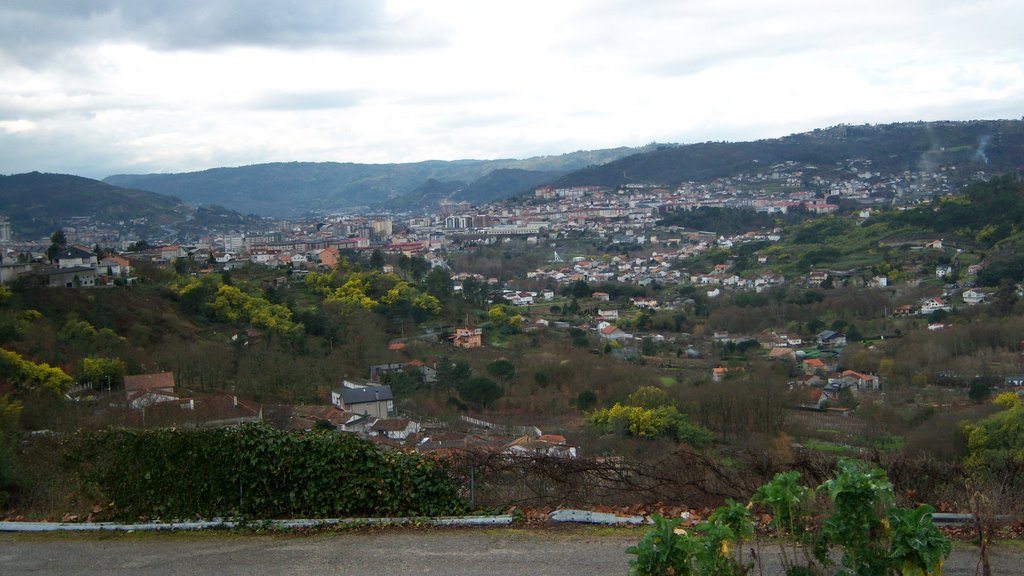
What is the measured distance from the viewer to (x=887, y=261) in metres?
31.8

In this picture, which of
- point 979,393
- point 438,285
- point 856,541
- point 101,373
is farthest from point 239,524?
point 438,285

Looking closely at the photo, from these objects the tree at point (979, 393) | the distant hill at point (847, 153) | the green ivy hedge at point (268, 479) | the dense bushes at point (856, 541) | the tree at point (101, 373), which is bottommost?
the tree at point (979, 393)

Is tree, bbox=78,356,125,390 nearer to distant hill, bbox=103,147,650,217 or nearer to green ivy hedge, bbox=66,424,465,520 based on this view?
green ivy hedge, bbox=66,424,465,520

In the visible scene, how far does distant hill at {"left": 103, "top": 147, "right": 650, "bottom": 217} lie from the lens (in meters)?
92.3

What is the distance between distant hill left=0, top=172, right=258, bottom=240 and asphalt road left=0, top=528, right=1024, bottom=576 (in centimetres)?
4168

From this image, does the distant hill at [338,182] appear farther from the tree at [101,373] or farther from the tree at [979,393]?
the tree at [979,393]

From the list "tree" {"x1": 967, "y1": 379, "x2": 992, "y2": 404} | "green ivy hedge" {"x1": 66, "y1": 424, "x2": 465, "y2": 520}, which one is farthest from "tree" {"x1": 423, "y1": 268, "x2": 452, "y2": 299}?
"green ivy hedge" {"x1": 66, "y1": 424, "x2": 465, "y2": 520}

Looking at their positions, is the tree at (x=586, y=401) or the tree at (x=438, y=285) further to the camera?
the tree at (x=438, y=285)

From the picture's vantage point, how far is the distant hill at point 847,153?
2384 inches

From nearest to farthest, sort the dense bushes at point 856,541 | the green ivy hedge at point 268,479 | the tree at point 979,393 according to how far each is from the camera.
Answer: the dense bushes at point 856,541, the green ivy hedge at point 268,479, the tree at point 979,393

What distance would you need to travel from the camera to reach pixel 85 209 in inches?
2114

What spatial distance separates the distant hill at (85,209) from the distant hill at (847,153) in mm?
31004

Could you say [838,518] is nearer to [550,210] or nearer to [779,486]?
[779,486]

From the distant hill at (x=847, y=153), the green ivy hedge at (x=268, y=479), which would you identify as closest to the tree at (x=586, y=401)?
the green ivy hedge at (x=268, y=479)
